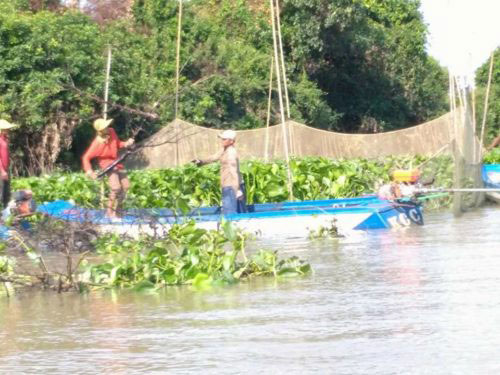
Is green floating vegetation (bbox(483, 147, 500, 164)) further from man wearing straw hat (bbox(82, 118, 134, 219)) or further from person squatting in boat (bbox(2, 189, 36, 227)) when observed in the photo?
person squatting in boat (bbox(2, 189, 36, 227))

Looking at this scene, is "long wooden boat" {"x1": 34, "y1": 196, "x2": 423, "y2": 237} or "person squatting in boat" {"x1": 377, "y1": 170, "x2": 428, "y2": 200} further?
"person squatting in boat" {"x1": 377, "y1": 170, "x2": 428, "y2": 200}

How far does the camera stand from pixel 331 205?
639 inches

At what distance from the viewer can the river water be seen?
702cm

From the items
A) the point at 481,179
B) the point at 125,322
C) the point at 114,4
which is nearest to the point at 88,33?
the point at 481,179

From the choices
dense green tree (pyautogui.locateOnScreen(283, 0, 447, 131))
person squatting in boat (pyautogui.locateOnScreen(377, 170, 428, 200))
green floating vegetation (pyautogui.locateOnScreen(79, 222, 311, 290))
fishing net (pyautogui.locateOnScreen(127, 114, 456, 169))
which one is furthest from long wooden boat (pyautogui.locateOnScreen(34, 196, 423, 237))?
dense green tree (pyautogui.locateOnScreen(283, 0, 447, 131))

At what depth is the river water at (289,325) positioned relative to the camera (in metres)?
7.02

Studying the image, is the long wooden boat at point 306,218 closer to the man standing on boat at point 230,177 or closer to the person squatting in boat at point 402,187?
the person squatting in boat at point 402,187

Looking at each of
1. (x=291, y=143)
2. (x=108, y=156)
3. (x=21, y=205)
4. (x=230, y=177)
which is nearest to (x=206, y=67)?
(x=291, y=143)

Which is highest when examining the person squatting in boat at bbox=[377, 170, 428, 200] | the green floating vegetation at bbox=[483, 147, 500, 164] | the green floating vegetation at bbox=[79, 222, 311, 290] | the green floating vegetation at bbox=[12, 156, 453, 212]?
the green floating vegetation at bbox=[483, 147, 500, 164]

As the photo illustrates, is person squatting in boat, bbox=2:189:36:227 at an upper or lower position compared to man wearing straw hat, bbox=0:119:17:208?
lower

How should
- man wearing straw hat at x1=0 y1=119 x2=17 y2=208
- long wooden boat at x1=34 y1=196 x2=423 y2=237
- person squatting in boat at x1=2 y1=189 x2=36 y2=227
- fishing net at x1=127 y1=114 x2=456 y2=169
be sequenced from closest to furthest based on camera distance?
1. person squatting in boat at x1=2 y1=189 x2=36 y2=227
2. man wearing straw hat at x1=0 y1=119 x2=17 y2=208
3. long wooden boat at x1=34 y1=196 x2=423 y2=237
4. fishing net at x1=127 y1=114 x2=456 y2=169

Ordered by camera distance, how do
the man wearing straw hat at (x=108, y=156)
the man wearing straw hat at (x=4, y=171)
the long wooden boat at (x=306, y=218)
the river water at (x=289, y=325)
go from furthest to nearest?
1. the man wearing straw hat at (x=108, y=156)
2. the long wooden boat at (x=306, y=218)
3. the man wearing straw hat at (x=4, y=171)
4. the river water at (x=289, y=325)

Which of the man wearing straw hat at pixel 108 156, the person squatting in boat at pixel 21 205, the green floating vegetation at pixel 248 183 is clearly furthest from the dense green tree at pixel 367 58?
the person squatting in boat at pixel 21 205

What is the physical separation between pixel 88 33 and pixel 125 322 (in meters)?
17.9
